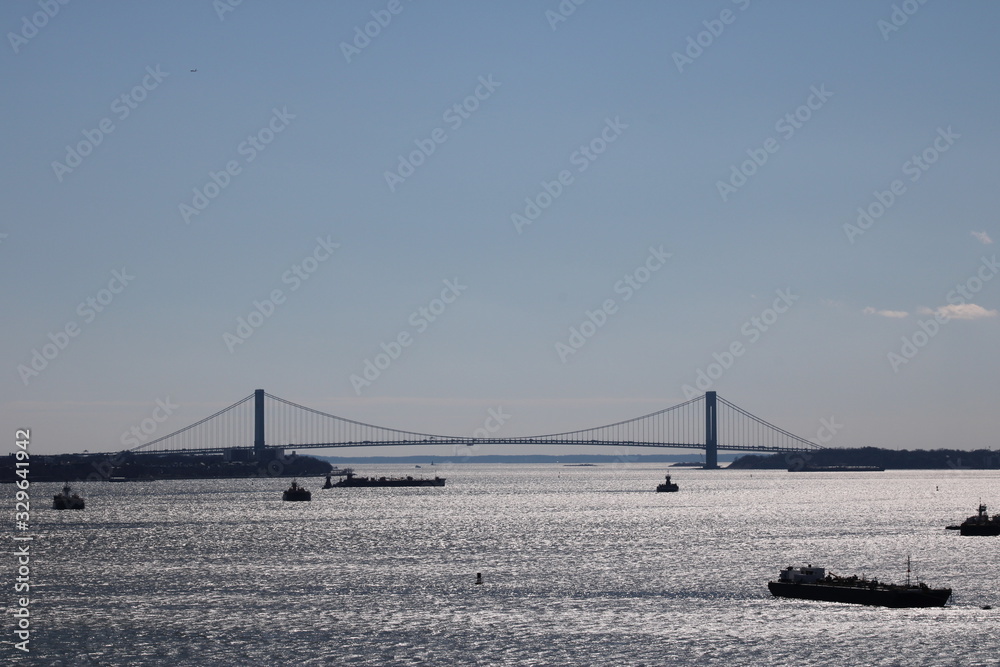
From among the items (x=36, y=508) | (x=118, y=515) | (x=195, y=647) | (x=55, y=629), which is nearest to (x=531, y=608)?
(x=195, y=647)

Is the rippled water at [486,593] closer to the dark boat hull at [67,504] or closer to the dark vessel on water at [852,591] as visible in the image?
the dark vessel on water at [852,591]

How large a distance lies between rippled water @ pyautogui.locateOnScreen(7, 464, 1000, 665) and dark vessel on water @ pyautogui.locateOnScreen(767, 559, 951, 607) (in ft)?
3.31

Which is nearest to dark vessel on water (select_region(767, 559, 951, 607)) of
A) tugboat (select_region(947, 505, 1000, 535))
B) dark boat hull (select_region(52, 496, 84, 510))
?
tugboat (select_region(947, 505, 1000, 535))

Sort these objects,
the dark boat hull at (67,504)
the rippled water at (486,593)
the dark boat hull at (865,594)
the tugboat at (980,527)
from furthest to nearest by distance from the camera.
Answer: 1. the dark boat hull at (67,504)
2. the tugboat at (980,527)
3. the dark boat hull at (865,594)
4. the rippled water at (486,593)

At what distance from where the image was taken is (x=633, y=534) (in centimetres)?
10775

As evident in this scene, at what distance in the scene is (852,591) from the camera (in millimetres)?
61344

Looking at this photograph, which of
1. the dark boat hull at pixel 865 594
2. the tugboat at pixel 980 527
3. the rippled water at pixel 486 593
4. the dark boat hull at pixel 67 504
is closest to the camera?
the rippled water at pixel 486 593

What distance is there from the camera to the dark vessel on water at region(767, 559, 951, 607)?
59219 mm

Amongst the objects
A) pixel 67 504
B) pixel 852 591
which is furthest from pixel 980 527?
pixel 67 504

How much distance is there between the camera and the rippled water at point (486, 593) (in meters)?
48.8

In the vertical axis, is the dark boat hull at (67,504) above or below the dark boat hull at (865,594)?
above

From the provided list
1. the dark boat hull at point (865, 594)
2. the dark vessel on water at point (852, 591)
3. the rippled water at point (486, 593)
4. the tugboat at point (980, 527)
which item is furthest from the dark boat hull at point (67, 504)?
the dark boat hull at point (865, 594)

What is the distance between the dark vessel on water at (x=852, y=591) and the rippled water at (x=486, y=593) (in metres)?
1.01

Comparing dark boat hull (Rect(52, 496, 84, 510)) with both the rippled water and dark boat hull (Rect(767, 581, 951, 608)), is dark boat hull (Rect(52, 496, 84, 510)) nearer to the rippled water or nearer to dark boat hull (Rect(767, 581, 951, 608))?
the rippled water
